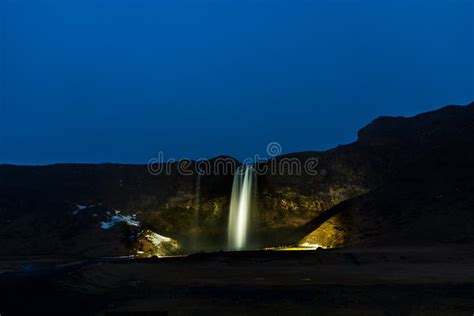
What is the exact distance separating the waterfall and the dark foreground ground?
22.2 metres

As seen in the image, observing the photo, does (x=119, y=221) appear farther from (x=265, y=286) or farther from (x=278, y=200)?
(x=265, y=286)

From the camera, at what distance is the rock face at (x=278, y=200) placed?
43344 millimetres

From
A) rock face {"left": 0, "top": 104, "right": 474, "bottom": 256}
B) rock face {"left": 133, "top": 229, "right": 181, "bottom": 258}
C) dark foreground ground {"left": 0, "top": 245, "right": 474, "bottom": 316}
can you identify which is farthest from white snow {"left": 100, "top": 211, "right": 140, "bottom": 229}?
dark foreground ground {"left": 0, "top": 245, "right": 474, "bottom": 316}

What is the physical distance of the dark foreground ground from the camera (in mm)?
13781

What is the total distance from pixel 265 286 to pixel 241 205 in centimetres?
3455

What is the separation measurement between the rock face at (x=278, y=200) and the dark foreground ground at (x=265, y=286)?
12903 mm

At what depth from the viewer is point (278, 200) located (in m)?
53.8

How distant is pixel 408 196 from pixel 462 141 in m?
11.5

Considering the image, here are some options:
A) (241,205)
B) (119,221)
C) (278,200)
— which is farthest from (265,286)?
(119,221)

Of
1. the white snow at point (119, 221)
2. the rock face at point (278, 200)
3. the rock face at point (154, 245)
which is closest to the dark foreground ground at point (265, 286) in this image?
the rock face at point (278, 200)

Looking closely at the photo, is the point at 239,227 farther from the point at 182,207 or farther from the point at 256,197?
the point at 182,207

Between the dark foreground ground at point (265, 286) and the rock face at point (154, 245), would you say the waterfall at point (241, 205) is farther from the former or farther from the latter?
the dark foreground ground at point (265, 286)

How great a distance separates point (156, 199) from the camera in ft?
181

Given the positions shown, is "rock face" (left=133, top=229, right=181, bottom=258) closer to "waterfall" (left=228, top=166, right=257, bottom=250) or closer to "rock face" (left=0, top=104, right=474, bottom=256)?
"rock face" (left=0, top=104, right=474, bottom=256)
